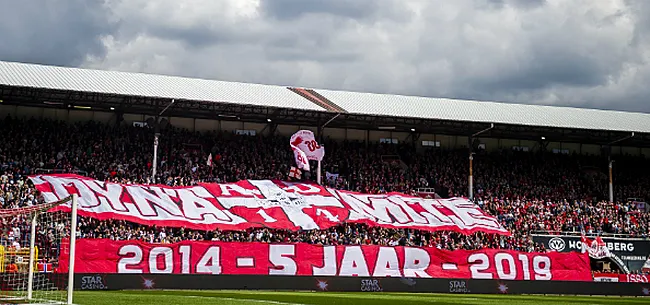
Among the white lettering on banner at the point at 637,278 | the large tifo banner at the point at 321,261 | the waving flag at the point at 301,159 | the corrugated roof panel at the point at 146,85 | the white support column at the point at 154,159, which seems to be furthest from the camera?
the waving flag at the point at 301,159

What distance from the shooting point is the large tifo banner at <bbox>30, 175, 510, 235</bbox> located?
4097 centimetres

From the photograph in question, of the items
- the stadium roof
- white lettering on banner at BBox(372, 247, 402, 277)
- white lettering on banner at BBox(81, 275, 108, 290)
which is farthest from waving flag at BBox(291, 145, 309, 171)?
white lettering on banner at BBox(81, 275, 108, 290)

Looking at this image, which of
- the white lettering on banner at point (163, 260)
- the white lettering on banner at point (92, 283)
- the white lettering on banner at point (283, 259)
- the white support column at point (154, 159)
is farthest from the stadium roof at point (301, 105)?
the white lettering on banner at point (92, 283)

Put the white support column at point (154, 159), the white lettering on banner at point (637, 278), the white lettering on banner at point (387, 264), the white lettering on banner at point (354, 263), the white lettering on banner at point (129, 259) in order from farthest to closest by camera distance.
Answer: the white support column at point (154, 159) → the white lettering on banner at point (637, 278) → the white lettering on banner at point (387, 264) → the white lettering on banner at point (354, 263) → the white lettering on banner at point (129, 259)

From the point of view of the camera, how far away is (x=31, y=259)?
19812 millimetres

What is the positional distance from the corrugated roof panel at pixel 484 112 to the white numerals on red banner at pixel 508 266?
1332 centimetres

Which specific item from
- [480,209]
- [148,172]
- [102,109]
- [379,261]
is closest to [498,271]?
[379,261]

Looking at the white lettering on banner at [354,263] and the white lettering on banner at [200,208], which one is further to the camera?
the white lettering on banner at [200,208]

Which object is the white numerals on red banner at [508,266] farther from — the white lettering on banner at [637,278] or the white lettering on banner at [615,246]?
the white lettering on banner at [615,246]

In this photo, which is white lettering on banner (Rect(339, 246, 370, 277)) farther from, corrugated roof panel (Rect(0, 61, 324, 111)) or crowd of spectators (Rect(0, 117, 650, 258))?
corrugated roof panel (Rect(0, 61, 324, 111))

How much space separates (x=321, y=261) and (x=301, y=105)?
47.1ft

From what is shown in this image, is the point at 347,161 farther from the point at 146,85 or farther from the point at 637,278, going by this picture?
the point at 637,278

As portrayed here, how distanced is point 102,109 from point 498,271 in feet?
88.2

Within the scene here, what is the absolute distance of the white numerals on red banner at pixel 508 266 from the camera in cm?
4097
